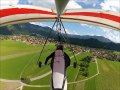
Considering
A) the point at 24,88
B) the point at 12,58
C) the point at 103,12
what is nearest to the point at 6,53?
the point at 12,58

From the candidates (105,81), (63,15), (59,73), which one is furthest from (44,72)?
(59,73)

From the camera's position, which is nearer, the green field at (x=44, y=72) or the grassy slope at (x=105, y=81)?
the grassy slope at (x=105, y=81)

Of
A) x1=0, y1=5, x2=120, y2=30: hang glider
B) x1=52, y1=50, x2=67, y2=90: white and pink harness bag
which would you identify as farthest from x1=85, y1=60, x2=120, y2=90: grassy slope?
x1=52, y1=50, x2=67, y2=90: white and pink harness bag

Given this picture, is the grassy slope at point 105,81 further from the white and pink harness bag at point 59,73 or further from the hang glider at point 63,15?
the white and pink harness bag at point 59,73

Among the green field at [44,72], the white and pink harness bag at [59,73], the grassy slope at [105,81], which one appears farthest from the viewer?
the green field at [44,72]

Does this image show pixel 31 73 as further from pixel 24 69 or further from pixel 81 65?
pixel 81 65

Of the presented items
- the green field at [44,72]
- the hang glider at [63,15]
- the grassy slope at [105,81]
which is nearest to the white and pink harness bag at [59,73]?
the hang glider at [63,15]

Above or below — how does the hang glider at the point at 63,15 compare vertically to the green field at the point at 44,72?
above

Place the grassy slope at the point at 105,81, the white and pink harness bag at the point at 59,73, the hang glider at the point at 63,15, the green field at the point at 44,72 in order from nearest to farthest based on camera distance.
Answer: the white and pink harness bag at the point at 59,73
the hang glider at the point at 63,15
the grassy slope at the point at 105,81
the green field at the point at 44,72

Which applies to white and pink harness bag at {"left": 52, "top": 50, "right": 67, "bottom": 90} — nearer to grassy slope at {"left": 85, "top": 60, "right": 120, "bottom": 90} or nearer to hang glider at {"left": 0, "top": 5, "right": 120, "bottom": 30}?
hang glider at {"left": 0, "top": 5, "right": 120, "bottom": 30}
